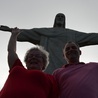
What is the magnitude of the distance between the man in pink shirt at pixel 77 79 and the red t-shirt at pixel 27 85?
0.11 m

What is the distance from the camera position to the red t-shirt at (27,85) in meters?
2.63

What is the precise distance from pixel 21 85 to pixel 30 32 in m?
4.96

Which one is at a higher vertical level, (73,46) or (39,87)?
(73,46)

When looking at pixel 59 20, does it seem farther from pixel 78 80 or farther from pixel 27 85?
pixel 27 85

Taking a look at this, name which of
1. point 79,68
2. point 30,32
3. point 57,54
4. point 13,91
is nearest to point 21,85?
point 13,91

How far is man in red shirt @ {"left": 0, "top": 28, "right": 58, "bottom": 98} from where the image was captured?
8.67 feet

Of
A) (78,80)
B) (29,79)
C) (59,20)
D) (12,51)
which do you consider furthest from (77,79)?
(59,20)

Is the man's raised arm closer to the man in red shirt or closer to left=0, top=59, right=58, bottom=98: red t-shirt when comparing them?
the man in red shirt

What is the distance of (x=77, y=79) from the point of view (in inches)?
115

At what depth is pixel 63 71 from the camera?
10.2 ft

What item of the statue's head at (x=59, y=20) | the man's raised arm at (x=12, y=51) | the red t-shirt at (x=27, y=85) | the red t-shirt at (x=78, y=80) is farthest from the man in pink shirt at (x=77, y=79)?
the statue's head at (x=59, y=20)

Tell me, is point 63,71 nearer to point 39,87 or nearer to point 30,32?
point 39,87

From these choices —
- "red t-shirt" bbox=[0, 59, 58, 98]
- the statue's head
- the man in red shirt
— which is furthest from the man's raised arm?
the statue's head

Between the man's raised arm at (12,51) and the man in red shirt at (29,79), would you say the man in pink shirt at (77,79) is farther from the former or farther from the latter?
the man's raised arm at (12,51)
